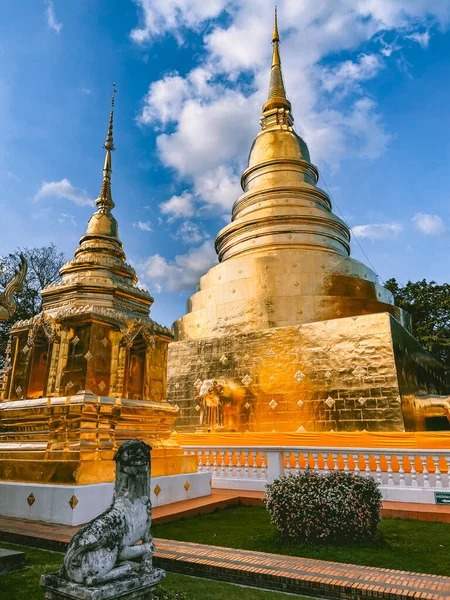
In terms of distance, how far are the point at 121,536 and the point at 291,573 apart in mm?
1801

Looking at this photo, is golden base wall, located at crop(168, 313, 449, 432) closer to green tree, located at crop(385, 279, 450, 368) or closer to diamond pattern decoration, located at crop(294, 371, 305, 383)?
diamond pattern decoration, located at crop(294, 371, 305, 383)

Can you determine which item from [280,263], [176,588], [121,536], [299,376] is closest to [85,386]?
[176,588]

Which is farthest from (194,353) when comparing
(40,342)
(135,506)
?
(135,506)

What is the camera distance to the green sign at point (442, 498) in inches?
316

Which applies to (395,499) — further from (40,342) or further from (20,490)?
(40,342)

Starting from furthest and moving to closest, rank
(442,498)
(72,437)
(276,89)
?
(276,89) → (442,498) → (72,437)

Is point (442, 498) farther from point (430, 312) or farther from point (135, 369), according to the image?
point (430, 312)

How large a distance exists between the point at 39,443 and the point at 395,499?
6.57m

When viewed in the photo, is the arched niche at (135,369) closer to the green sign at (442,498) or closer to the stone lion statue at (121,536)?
the stone lion statue at (121,536)

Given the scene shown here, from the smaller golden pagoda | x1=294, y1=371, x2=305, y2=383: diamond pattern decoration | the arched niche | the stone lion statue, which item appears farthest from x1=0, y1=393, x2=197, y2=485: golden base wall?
x1=294, y1=371, x2=305, y2=383: diamond pattern decoration

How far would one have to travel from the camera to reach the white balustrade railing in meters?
8.33

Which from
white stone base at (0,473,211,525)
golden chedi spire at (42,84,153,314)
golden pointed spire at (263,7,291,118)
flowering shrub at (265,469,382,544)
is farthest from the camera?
golden pointed spire at (263,7,291,118)

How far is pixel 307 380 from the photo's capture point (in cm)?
1337

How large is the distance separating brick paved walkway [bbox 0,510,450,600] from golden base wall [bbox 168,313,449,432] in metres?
8.02
